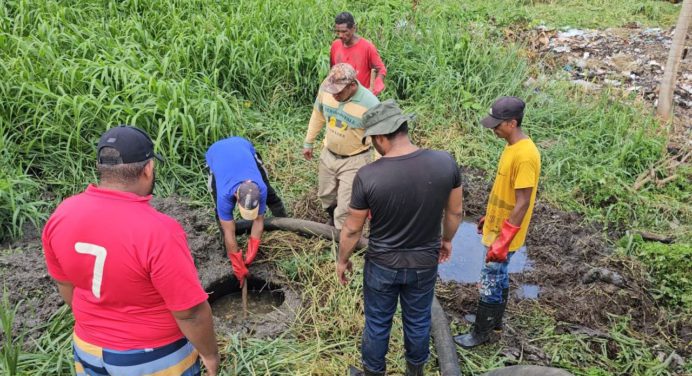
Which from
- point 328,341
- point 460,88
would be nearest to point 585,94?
point 460,88

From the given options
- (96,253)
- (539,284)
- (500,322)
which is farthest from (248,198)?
(539,284)

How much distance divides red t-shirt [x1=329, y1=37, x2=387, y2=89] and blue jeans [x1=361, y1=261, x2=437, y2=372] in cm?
281

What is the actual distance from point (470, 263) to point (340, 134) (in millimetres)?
1621

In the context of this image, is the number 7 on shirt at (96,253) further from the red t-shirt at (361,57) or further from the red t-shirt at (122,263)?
the red t-shirt at (361,57)

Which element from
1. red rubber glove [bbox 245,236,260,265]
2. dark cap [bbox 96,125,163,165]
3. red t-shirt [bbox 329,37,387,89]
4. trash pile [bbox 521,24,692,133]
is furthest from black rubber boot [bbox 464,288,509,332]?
trash pile [bbox 521,24,692,133]

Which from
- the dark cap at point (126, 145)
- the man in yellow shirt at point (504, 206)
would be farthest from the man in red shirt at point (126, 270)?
the man in yellow shirt at point (504, 206)

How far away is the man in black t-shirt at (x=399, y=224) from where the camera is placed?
8.00 feet

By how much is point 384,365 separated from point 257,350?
832 mm

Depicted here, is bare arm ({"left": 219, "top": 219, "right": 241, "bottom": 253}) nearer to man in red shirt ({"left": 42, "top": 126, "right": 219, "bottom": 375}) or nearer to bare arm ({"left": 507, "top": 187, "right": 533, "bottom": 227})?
man in red shirt ({"left": 42, "top": 126, "right": 219, "bottom": 375})

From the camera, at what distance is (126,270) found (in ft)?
5.86

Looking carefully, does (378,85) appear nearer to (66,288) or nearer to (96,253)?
(66,288)

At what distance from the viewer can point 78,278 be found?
6.16 ft

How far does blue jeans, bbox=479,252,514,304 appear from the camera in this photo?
3082 mm

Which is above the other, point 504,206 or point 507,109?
point 507,109
